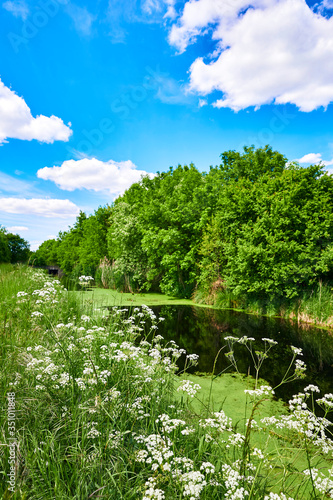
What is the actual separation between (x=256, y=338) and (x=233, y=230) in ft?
24.0

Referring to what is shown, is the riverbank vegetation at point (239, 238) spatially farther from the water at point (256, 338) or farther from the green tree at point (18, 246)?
the green tree at point (18, 246)

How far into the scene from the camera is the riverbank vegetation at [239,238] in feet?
36.6

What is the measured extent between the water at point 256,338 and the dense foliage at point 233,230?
2247 mm

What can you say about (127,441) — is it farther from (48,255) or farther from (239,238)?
(48,255)

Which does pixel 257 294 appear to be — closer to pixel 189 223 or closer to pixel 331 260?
pixel 331 260

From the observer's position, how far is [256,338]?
26.7 ft

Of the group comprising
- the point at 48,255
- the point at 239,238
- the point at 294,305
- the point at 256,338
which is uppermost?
the point at 48,255

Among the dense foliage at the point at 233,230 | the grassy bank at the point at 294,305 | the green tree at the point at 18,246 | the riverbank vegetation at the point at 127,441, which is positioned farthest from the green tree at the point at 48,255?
the riverbank vegetation at the point at 127,441

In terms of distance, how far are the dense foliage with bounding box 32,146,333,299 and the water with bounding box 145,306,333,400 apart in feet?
7.37

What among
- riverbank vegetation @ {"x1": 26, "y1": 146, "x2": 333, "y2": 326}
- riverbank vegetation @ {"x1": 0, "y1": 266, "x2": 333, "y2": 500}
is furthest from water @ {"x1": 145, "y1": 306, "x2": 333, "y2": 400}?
riverbank vegetation @ {"x1": 0, "y1": 266, "x2": 333, "y2": 500}

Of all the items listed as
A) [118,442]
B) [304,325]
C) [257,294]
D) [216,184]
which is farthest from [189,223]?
[118,442]

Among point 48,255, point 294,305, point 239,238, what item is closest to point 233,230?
point 239,238

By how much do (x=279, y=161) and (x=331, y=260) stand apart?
966 centimetres

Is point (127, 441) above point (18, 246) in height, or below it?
below
